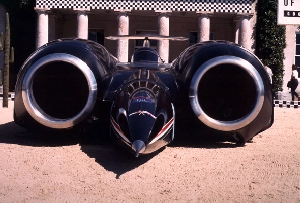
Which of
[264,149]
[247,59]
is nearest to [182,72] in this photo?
[247,59]

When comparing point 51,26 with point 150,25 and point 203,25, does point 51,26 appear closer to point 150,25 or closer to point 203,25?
point 150,25

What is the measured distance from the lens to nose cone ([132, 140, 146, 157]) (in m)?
3.51

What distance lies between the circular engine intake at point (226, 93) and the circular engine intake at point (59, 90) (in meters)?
1.21

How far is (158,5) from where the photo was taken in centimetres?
1881

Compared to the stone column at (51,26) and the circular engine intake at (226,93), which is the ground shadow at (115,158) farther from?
the stone column at (51,26)

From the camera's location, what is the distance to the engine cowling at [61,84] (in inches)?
173

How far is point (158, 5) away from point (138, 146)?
16.1 meters

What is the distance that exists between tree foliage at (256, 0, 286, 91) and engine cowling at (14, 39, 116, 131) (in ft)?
56.8

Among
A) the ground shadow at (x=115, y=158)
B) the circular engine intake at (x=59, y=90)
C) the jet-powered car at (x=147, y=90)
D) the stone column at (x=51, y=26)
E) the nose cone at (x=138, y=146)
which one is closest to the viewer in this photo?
the nose cone at (x=138, y=146)

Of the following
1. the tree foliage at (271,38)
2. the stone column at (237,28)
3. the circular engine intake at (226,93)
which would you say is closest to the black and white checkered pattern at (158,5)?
the stone column at (237,28)

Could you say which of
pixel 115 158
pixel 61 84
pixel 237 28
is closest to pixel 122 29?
pixel 237 28

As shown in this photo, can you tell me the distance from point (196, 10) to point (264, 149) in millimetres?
14971

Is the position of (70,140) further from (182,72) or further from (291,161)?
(291,161)

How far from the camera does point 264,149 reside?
4703 millimetres
